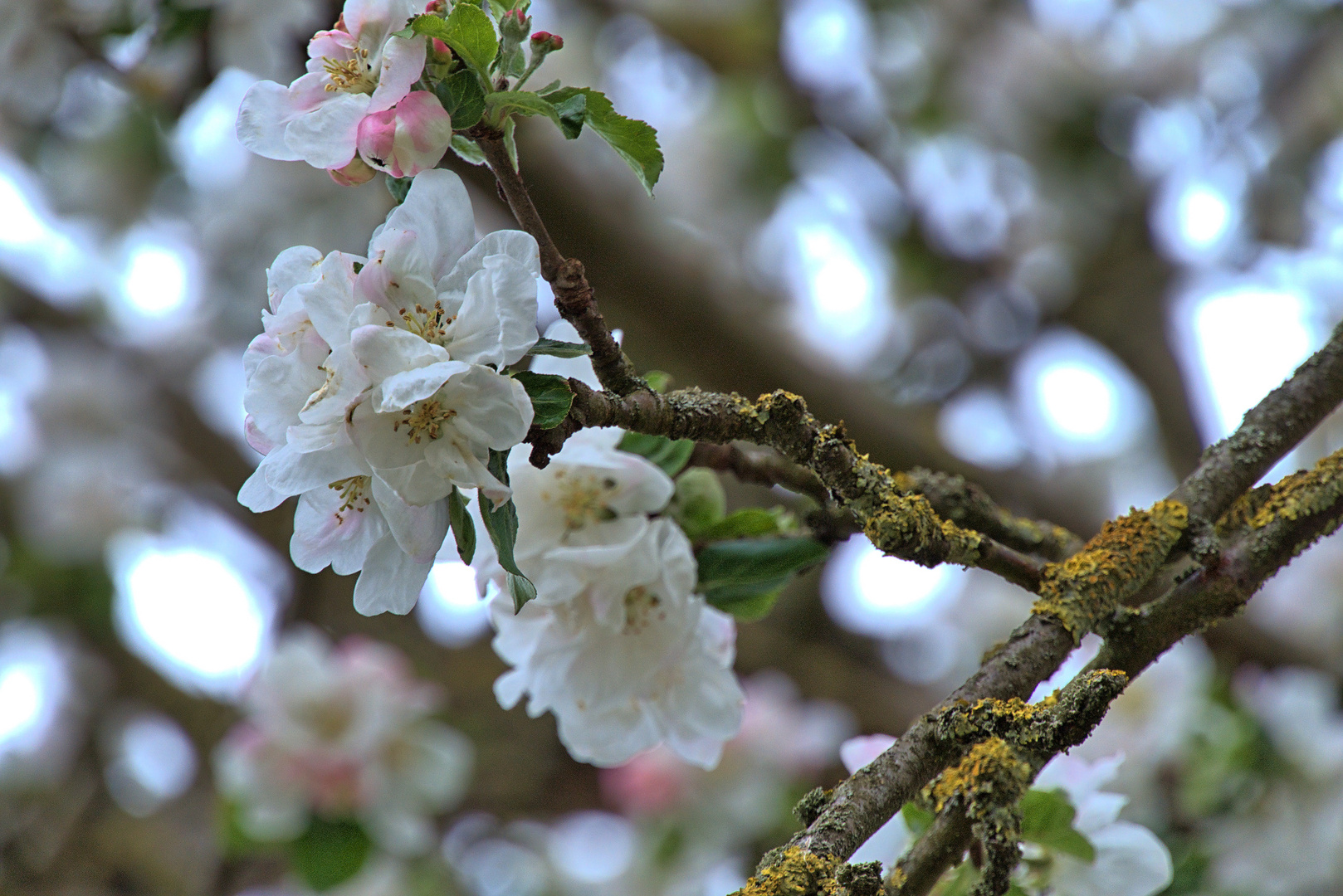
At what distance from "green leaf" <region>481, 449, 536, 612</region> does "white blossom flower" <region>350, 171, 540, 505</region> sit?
0.02 m

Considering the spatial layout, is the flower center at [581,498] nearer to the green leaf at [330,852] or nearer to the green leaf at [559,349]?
the green leaf at [559,349]

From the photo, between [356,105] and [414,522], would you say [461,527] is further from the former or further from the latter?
[356,105]


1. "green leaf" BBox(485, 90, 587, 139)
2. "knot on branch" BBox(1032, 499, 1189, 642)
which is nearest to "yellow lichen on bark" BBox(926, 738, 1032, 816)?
"knot on branch" BBox(1032, 499, 1189, 642)

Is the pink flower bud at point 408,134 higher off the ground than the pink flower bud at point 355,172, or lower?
higher

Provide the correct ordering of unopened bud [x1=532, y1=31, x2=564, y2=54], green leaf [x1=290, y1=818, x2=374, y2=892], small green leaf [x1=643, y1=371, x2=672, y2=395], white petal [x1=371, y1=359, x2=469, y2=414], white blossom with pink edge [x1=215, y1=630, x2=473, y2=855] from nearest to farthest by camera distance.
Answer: white petal [x1=371, y1=359, x2=469, y2=414], unopened bud [x1=532, y1=31, x2=564, y2=54], small green leaf [x1=643, y1=371, x2=672, y2=395], green leaf [x1=290, y1=818, x2=374, y2=892], white blossom with pink edge [x1=215, y1=630, x2=473, y2=855]

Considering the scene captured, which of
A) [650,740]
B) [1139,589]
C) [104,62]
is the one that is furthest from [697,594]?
[104,62]

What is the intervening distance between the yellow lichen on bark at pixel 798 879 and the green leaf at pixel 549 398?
21 cm

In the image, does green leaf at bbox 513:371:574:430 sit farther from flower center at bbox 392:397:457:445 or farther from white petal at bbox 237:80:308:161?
white petal at bbox 237:80:308:161

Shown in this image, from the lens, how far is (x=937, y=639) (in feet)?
9.72

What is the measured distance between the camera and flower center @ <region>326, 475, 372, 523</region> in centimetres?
53

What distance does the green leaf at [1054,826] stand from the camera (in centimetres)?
69

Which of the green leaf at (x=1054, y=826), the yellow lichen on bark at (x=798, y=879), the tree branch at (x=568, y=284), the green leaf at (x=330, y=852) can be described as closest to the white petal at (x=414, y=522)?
the tree branch at (x=568, y=284)

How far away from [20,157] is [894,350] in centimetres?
206

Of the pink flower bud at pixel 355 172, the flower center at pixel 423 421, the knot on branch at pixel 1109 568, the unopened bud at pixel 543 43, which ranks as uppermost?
the knot on branch at pixel 1109 568
